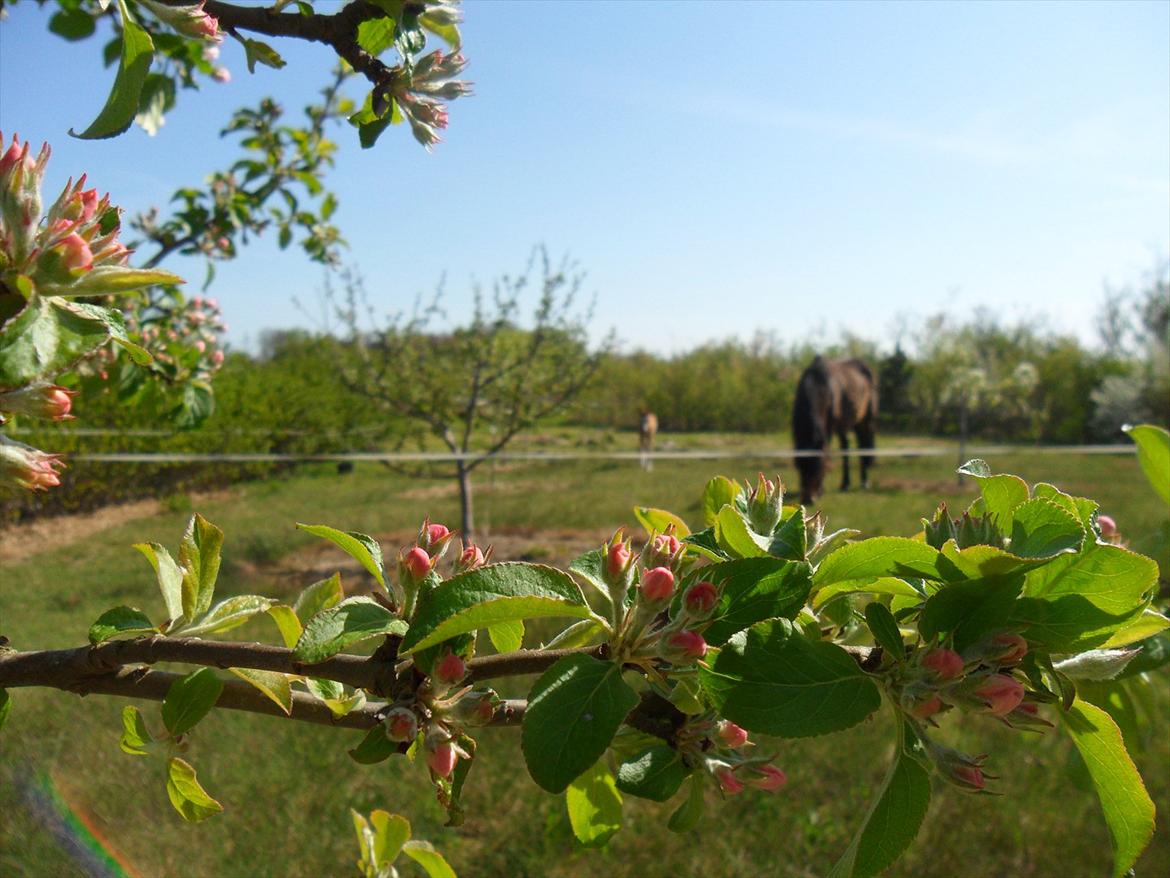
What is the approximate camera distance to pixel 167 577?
751mm

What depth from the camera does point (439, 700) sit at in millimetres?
625

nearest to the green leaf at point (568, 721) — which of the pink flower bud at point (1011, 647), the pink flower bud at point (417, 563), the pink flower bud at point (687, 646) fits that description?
the pink flower bud at point (687, 646)

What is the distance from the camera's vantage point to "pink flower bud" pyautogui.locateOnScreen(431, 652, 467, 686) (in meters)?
0.57

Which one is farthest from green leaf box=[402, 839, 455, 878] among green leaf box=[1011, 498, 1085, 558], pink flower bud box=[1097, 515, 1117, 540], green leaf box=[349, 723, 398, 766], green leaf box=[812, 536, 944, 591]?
pink flower bud box=[1097, 515, 1117, 540]

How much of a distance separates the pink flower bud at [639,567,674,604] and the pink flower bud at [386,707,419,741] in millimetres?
188

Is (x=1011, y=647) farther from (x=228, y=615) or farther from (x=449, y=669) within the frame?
(x=228, y=615)

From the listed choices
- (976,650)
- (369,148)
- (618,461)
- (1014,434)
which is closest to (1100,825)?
(976,650)

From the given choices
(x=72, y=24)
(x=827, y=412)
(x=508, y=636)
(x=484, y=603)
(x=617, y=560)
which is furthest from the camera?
(x=827, y=412)

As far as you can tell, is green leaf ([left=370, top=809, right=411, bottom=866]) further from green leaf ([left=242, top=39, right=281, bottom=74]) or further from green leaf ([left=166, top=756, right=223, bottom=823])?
green leaf ([left=242, top=39, right=281, bottom=74])

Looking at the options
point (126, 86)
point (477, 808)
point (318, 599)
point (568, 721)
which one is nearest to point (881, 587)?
point (568, 721)

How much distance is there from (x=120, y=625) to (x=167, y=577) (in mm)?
60

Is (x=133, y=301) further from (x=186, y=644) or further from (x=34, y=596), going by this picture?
(x=34, y=596)

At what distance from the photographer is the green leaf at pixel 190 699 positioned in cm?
69

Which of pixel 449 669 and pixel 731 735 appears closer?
pixel 449 669
